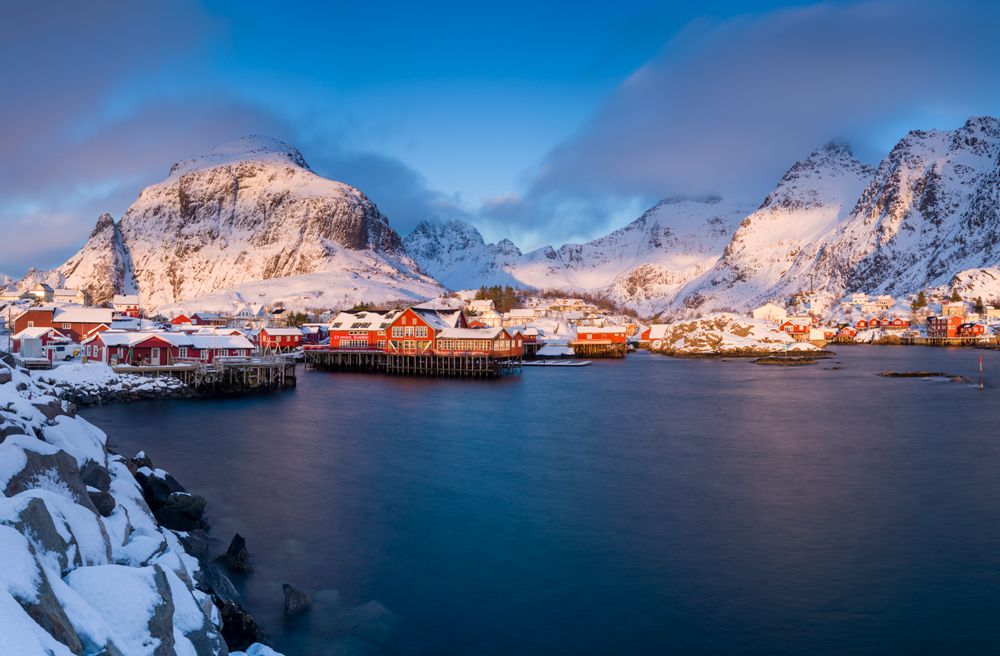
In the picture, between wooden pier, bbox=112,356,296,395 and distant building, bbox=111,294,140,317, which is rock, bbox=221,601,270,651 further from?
distant building, bbox=111,294,140,317

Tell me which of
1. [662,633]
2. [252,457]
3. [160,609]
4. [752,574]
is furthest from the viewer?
[252,457]

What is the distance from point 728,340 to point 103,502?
10644 centimetres

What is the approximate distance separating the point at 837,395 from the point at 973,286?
14116cm

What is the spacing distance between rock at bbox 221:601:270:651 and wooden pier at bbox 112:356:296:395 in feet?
143

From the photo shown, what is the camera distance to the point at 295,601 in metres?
15.4

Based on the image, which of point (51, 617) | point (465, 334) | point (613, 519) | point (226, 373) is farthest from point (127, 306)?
point (51, 617)

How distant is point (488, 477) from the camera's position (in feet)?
94.8

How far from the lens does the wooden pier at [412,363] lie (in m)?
73.3

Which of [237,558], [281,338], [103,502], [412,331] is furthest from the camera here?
[281,338]

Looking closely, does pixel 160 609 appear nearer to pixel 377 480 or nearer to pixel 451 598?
pixel 451 598

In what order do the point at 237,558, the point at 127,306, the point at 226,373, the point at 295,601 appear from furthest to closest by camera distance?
the point at 127,306, the point at 226,373, the point at 237,558, the point at 295,601

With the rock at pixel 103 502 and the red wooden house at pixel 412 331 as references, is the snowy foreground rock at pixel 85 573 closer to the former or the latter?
the rock at pixel 103 502

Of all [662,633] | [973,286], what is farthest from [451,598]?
[973,286]

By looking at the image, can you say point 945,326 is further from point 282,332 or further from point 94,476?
point 94,476
